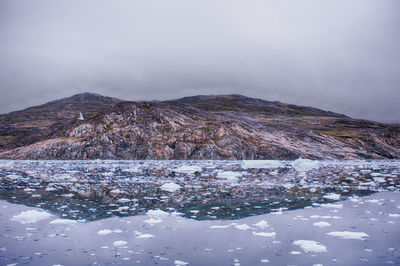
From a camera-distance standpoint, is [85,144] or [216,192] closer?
[216,192]

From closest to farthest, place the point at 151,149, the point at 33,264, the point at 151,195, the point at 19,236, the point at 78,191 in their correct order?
the point at 33,264
the point at 19,236
the point at 151,195
the point at 78,191
the point at 151,149

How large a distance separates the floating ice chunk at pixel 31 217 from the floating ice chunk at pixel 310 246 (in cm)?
1140

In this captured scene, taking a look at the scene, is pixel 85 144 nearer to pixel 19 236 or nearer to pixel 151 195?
pixel 151 195

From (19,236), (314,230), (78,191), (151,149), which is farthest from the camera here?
(151,149)

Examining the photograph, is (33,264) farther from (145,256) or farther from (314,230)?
(314,230)

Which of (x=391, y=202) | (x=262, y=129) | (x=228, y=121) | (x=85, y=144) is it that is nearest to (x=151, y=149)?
(x=85, y=144)

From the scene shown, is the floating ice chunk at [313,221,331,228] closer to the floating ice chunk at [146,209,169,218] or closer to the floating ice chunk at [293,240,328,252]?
the floating ice chunk at [293,240,328,252]

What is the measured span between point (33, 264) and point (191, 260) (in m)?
4.45

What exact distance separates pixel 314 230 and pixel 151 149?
310 feet

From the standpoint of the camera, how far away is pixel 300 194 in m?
20.5

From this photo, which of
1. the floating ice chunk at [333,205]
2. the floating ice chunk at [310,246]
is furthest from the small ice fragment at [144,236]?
the floating ice chunk at [333,205]

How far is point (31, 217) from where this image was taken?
1361 cm

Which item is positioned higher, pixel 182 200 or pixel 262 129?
pixel 262 129

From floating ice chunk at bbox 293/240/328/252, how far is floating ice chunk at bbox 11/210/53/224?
11.4 meters
